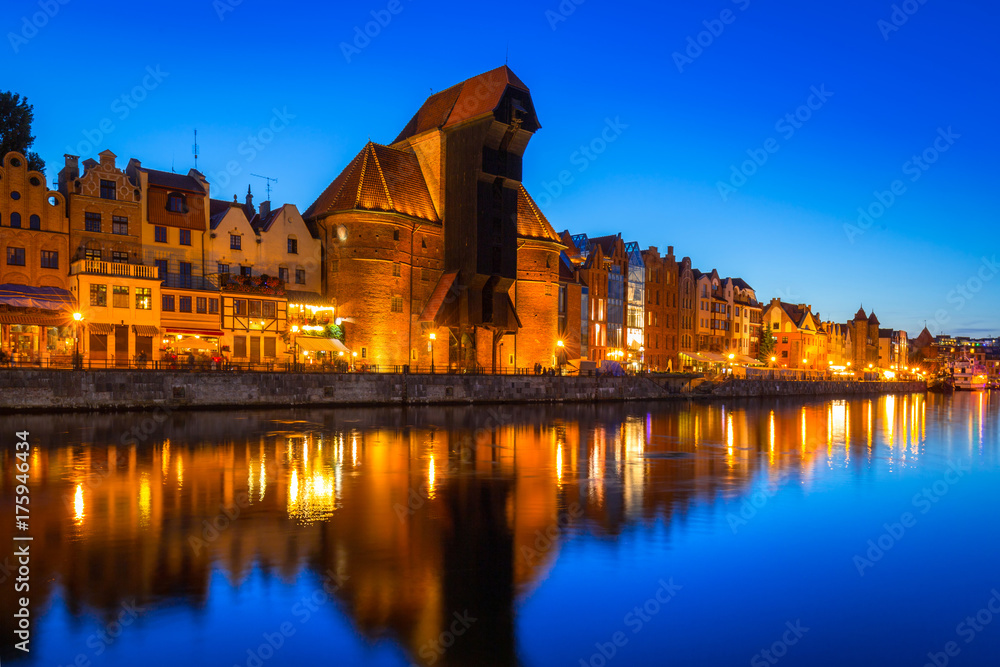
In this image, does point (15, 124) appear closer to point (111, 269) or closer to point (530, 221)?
point (111, 269)

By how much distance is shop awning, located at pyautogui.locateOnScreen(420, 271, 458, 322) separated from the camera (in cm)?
5376

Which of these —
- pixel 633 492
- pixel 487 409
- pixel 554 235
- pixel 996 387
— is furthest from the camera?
pixel 996 387

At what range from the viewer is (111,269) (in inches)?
1690

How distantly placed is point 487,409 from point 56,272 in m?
28.2

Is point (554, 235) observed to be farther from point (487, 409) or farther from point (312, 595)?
point (312, 595)

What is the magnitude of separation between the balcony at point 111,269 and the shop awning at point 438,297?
19.1m

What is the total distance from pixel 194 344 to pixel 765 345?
3512 inches

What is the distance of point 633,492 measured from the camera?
18.4 meters

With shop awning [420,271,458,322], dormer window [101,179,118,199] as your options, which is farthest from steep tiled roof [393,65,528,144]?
dormer window [101,179,118,199]

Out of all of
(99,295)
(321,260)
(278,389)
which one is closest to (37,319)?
(99,295)

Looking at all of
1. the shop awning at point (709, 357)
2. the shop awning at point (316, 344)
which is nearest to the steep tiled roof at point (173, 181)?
the shop awning at point (316, 344)

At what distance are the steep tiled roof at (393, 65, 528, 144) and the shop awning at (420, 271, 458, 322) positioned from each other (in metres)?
12.6

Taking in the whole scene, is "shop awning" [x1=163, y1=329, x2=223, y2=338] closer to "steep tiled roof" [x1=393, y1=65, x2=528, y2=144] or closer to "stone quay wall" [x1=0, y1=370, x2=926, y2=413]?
"stone quay wall" [x1=0, y1=370, x2=926, y2=413]

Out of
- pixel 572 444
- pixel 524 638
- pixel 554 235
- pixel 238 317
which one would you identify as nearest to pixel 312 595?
pixel 524 638
